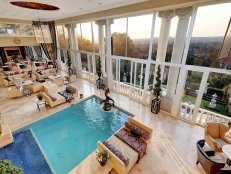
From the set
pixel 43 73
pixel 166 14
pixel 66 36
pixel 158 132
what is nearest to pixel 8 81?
pixel 43 73

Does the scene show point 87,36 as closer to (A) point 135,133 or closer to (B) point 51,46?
(B) point 51,46

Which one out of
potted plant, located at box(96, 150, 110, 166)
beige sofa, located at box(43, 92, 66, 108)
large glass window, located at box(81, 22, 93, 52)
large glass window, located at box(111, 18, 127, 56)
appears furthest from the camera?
large glass window, located at box(81, 22, 93, 52)

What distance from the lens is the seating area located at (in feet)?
12.6

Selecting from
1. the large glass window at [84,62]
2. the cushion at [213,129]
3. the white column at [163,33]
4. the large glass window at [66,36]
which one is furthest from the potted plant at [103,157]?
the large glass window at [66,36]

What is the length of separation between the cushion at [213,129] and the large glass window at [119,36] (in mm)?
5380

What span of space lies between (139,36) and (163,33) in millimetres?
1360

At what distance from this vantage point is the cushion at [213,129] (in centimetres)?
414

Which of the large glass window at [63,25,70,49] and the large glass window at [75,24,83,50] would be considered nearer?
the large glass window at [75,24,83,50]

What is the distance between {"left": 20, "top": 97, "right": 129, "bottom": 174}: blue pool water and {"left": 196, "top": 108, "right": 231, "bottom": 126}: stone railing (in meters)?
3.30

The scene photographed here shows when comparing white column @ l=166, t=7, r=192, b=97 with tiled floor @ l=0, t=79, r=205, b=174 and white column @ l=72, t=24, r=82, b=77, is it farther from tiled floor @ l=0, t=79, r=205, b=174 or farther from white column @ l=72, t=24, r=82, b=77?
white column @ l=72, t=24, r=82, b=77

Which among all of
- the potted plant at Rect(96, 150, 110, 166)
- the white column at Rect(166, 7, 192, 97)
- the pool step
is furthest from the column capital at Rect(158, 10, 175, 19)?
the pool step

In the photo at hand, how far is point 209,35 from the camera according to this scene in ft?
15.5

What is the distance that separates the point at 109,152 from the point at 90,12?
7638mm

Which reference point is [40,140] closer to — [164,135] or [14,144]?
[14,144]
